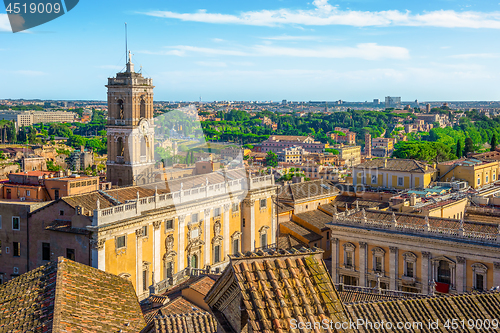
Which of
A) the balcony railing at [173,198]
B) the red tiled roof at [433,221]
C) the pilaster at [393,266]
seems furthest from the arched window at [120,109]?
the pilaster at [393,266]

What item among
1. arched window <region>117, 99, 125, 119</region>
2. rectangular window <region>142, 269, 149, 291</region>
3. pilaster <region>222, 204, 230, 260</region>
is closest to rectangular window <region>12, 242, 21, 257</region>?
rectangular window <region>142, 269, 149, 291</region>

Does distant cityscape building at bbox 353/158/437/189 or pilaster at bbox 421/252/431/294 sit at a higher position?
distant cityscape building at bbox 353/158/437/189

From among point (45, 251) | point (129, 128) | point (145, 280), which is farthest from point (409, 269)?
point (129, 128)

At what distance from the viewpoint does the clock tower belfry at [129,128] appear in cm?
3678

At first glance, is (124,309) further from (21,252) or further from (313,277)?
(21,252)

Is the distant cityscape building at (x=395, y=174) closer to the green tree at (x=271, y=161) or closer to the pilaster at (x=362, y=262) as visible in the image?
the pilaster at (x=362, y=262)

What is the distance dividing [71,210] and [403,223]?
15.3 metres

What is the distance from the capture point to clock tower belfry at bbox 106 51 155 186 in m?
36.8

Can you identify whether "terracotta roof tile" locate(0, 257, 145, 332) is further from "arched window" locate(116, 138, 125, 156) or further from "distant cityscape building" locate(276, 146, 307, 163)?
"distant cityscape building" locate(276, 146, 307, 163)

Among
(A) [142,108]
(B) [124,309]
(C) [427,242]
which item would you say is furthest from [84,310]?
(A) [142,108]

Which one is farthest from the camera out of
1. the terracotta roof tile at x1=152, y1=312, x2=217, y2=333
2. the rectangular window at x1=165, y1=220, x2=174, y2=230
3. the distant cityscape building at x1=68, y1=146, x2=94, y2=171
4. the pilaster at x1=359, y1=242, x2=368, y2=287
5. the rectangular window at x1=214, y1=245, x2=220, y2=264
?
the distant cityscape building at x1=68, y1=146, x2=94, y2=171

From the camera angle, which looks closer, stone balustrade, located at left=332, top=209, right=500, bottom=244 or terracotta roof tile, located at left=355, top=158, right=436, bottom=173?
stone balustrade, located at left=332, top=209, right=500, bottom=244

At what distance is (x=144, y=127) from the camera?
123 feet

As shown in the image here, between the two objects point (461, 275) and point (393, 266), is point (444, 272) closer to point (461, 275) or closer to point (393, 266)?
point (461, 275)
